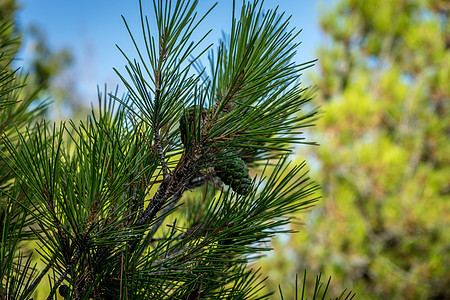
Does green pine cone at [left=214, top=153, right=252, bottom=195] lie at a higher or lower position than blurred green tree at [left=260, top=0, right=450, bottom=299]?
lower

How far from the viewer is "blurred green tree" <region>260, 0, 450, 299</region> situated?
259cm

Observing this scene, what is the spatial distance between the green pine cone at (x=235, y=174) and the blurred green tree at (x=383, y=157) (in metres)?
2.31

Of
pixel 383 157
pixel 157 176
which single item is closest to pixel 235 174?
pixel 157 176

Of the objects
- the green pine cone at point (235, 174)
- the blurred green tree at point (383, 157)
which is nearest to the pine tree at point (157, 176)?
the green pine cone at point (235, 174)

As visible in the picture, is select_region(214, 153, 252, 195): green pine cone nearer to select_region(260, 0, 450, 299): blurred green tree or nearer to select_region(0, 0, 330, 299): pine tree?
select_region(0, 0, 330, 299): pine tree

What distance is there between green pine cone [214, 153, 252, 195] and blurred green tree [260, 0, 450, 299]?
7.58 feet

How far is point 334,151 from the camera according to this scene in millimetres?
2717

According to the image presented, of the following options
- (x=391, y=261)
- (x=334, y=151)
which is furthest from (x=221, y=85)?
(x=391, y=261)

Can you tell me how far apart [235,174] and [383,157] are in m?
2.44

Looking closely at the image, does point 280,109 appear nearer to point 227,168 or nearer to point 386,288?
point 227,168

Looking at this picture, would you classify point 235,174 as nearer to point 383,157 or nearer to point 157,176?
point 157,176

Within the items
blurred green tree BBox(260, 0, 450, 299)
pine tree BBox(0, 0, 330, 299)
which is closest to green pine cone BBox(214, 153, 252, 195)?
pine tree BBox(0, 0, 330, 299)

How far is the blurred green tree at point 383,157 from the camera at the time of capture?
8.51 feet

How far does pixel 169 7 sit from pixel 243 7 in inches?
2.1
